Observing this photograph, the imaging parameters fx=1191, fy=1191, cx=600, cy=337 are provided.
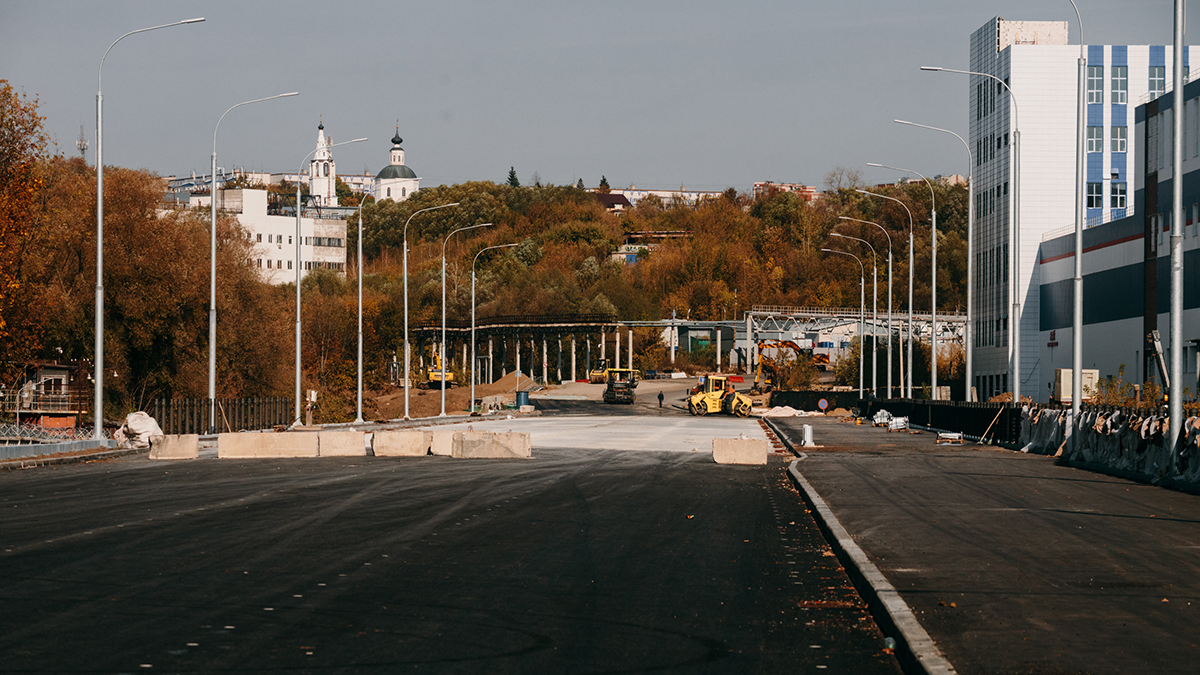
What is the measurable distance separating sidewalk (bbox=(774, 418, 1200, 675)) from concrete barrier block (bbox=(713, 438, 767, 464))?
526 centimetres

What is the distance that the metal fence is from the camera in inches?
1642

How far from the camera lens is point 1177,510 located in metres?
16.9

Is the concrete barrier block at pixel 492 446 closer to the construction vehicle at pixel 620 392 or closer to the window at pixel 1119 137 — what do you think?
the construction vehicle at pixel 620 392

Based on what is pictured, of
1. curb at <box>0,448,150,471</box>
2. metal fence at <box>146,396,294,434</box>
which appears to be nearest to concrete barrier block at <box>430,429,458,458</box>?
curb at <box>0,448,150,471</box>

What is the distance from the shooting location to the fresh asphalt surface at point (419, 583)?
7.80 meters

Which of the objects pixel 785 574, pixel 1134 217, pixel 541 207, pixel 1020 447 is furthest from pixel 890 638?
pixel 541 207

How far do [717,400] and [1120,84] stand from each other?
4040cm

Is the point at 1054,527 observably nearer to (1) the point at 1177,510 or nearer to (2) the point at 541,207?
(1) the point at 1177,510

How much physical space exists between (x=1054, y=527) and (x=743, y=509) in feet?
15.2

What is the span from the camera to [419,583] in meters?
10.6

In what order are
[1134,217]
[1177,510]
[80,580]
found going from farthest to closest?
[1134,217] → [1177,510] → [80,580]

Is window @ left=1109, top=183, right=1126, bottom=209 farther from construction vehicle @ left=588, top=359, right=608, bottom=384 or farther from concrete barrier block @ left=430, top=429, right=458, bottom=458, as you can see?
concrete barrier block @ left=430, top=429, right=458, bottom=458

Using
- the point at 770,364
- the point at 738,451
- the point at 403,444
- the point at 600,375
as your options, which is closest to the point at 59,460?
the point at 403,444

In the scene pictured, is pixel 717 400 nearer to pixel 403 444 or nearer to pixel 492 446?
pixel 403 444
